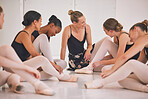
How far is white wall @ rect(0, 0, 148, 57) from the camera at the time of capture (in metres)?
6.73

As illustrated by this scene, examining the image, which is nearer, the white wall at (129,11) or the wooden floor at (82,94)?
the wooden floor at (82,94)

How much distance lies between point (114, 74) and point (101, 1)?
574 centimetres

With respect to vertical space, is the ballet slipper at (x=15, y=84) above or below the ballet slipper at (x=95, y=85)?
above

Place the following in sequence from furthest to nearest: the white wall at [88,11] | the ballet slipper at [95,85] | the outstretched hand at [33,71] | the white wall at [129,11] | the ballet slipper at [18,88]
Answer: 1. the white wall at [129,11]
2. the white wall at [88,11]
3. the ballet slipper at [95,85]
4. the ballet slipper at [18,88]
5. the outstretched hand at [33,71]

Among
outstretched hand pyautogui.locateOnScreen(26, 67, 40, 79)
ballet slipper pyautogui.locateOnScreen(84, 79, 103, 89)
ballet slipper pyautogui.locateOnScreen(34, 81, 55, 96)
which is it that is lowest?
ballet slipper pyautogui.locateOnScreen(84, 79, 103, 89)

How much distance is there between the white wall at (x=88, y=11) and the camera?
6.73 meters

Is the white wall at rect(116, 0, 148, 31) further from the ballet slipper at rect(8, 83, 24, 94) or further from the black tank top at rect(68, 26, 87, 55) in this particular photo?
the ballet slipper at rect(8, 83, 24, 94)

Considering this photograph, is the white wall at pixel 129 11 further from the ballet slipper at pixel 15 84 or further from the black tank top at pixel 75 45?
the ballet slipper at pixel 15 84

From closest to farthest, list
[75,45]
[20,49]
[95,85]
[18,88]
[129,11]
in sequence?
[18,88]
[95,85]
[20,49]
[75,45]
[129,11]

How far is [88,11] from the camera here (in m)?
7.34

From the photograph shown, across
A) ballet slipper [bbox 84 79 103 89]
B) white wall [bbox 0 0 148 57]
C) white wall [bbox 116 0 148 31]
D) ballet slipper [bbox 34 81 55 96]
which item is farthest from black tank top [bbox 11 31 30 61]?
white wall [bbox 116 0 148 31]

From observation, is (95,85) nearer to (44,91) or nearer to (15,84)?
(44,91)

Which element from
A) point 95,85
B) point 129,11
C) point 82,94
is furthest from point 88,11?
point 82,94

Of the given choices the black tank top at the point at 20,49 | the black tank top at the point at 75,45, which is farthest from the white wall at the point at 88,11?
the black tank top at the point at 20,49
